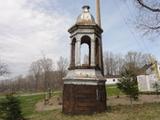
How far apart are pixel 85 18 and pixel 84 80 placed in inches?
155

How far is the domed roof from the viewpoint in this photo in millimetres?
14609

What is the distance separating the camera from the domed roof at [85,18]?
14609mm

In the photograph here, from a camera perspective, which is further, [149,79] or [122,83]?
[149,79]

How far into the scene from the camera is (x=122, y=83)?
19.8m

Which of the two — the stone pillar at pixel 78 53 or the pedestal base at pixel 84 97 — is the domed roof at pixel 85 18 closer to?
the stone pillar at pixel 78 53

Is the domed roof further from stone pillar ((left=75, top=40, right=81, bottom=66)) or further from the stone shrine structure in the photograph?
stone pillar ((left=75, top=40, right=81, bottom=66))

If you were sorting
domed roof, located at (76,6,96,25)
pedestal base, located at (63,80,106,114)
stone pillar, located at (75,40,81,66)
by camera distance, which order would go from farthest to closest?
domed roof, located at (76,6,96,25), stone pillar, located at (75,40,81,66), pedestal base, located at (63,80,106,114)

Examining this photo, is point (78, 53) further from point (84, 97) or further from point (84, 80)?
point (84, 97)

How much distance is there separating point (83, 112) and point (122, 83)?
293 inches

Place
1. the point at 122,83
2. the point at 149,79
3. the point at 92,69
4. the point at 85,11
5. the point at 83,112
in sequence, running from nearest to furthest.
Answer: the point at 83,112 → the point at 92,69 → the point at 85,11 → the point at 122,83 → the point at 149,79

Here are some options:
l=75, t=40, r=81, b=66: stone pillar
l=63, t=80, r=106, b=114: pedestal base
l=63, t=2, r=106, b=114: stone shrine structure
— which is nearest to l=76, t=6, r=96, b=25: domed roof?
l=63, t=2, r=106, b=114: stone shrine structure

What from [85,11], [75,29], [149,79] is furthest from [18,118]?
[149,79]

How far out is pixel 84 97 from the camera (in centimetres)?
1335

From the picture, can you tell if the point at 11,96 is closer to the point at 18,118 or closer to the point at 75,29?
the point at 18,118
